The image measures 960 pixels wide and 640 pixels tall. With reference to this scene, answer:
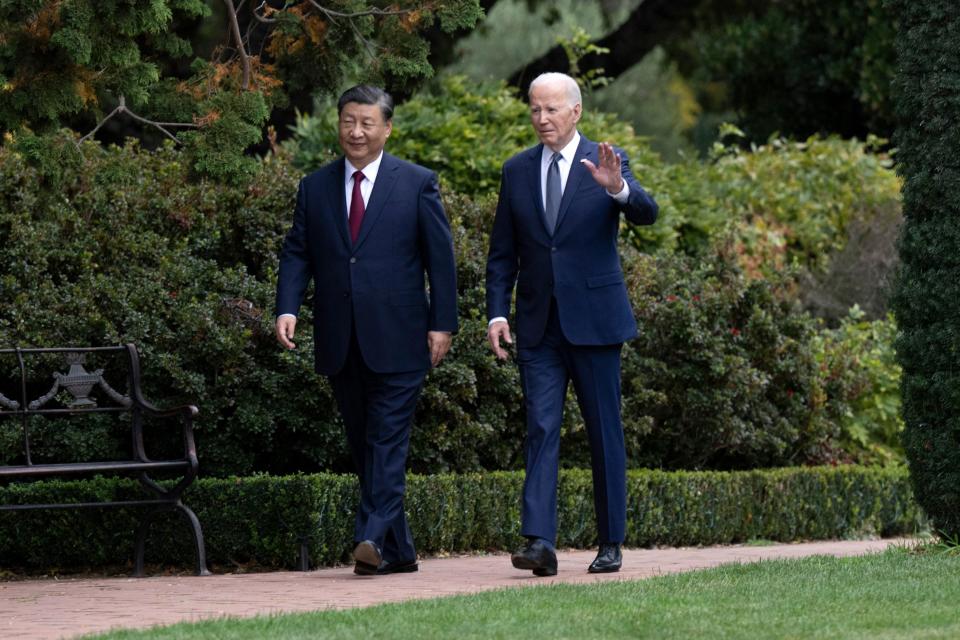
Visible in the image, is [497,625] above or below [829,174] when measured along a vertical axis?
Answer: below

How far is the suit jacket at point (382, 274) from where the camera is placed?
22.1ft

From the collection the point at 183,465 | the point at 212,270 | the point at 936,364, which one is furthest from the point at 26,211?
the point at 936,364

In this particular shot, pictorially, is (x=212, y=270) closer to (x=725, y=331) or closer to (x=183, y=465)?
(x=183, y=465)

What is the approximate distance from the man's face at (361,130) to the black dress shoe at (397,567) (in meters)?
1.77

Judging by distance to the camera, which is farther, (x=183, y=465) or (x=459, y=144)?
(x=459, y=144)

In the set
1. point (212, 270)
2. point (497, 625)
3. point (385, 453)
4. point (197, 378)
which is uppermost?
point (212, 270)

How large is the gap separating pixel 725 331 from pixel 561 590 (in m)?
5.21

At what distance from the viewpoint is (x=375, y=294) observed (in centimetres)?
676

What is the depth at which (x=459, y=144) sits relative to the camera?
40.5 ft

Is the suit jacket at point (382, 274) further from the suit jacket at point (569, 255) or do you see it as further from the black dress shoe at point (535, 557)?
the black dress shoe at point (535, 557)

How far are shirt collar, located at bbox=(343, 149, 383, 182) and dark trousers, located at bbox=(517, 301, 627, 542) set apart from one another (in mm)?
1006

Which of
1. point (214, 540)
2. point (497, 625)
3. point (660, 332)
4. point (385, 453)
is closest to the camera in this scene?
point (497, 625)

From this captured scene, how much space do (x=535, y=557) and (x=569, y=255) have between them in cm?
130

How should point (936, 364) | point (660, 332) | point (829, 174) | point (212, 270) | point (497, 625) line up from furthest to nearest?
1. point (829, 174)
2. point (660, 332)
3. point (212, 270)
4. point (936, 364)
5. point (497, 625)
